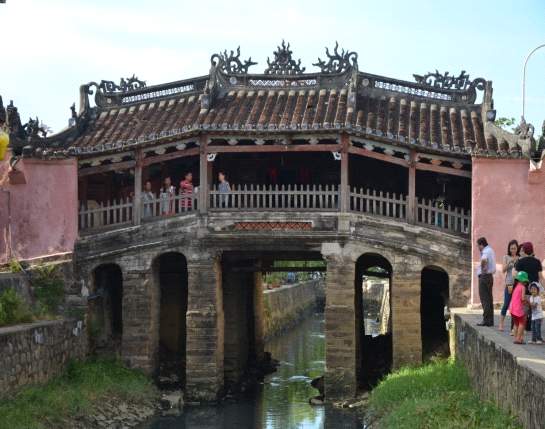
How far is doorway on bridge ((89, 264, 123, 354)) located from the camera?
79.3ft

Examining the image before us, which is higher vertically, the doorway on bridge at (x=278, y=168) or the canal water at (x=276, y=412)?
the doorway on bridge at (x=278, y=168)

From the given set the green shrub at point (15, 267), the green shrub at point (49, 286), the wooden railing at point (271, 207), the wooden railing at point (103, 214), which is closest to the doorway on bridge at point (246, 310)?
the wooden railing at point (271, 207)

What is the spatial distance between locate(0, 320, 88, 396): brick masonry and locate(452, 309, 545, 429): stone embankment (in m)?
7.97

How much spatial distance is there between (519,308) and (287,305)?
32.5m

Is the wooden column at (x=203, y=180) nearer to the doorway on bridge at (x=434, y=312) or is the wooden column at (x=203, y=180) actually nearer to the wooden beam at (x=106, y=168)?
the wooden beam at (x=106, y=168)

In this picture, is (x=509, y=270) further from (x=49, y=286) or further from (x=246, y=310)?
(x=246, y=310)

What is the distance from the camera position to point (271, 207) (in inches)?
956

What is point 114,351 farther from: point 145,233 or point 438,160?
point 438,160

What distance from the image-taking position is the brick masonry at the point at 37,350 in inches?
685

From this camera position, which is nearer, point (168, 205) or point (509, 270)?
point (509, 270)

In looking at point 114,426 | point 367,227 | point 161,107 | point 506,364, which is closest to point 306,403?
point 367,227

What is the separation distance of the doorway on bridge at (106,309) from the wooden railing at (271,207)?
134 centimetres

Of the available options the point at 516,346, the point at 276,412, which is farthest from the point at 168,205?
the point at 516,346

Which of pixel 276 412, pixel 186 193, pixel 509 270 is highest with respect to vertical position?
pixel 186 193
